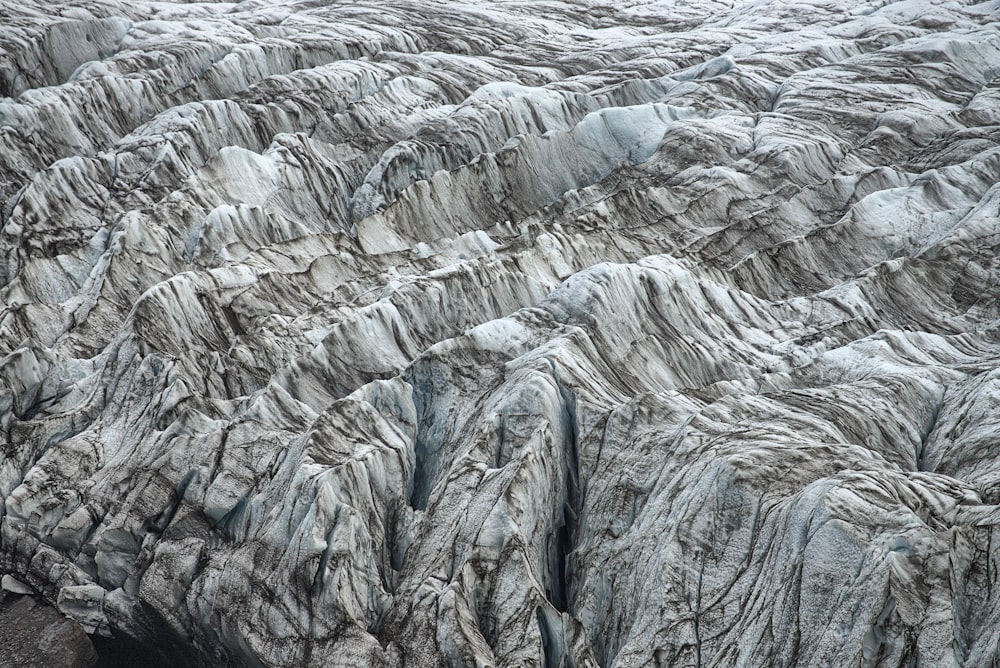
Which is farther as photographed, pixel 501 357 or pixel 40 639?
pixel 501 357

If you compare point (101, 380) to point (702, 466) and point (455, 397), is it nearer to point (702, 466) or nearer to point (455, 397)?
point (455, 397)

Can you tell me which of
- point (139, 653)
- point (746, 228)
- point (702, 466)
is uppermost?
point (702, 466)

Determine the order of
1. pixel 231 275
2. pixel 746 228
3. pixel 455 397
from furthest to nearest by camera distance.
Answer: pixel 746 228
pixel 231 275
pixel 455 397

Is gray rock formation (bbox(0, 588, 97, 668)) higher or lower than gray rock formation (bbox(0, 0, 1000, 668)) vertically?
lower

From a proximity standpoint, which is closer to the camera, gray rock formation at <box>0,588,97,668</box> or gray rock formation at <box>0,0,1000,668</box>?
gray rock formation at <box>0,0,1000,668</box>

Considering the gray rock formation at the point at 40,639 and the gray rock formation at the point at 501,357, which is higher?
the gray rock formation at the point at 501,357

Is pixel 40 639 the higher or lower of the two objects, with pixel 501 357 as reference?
lower

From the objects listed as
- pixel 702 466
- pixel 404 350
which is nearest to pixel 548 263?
pixel 404 350

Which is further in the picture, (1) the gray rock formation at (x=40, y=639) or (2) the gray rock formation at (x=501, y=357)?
(1) the gray rock formation at (x=40, y=639)
